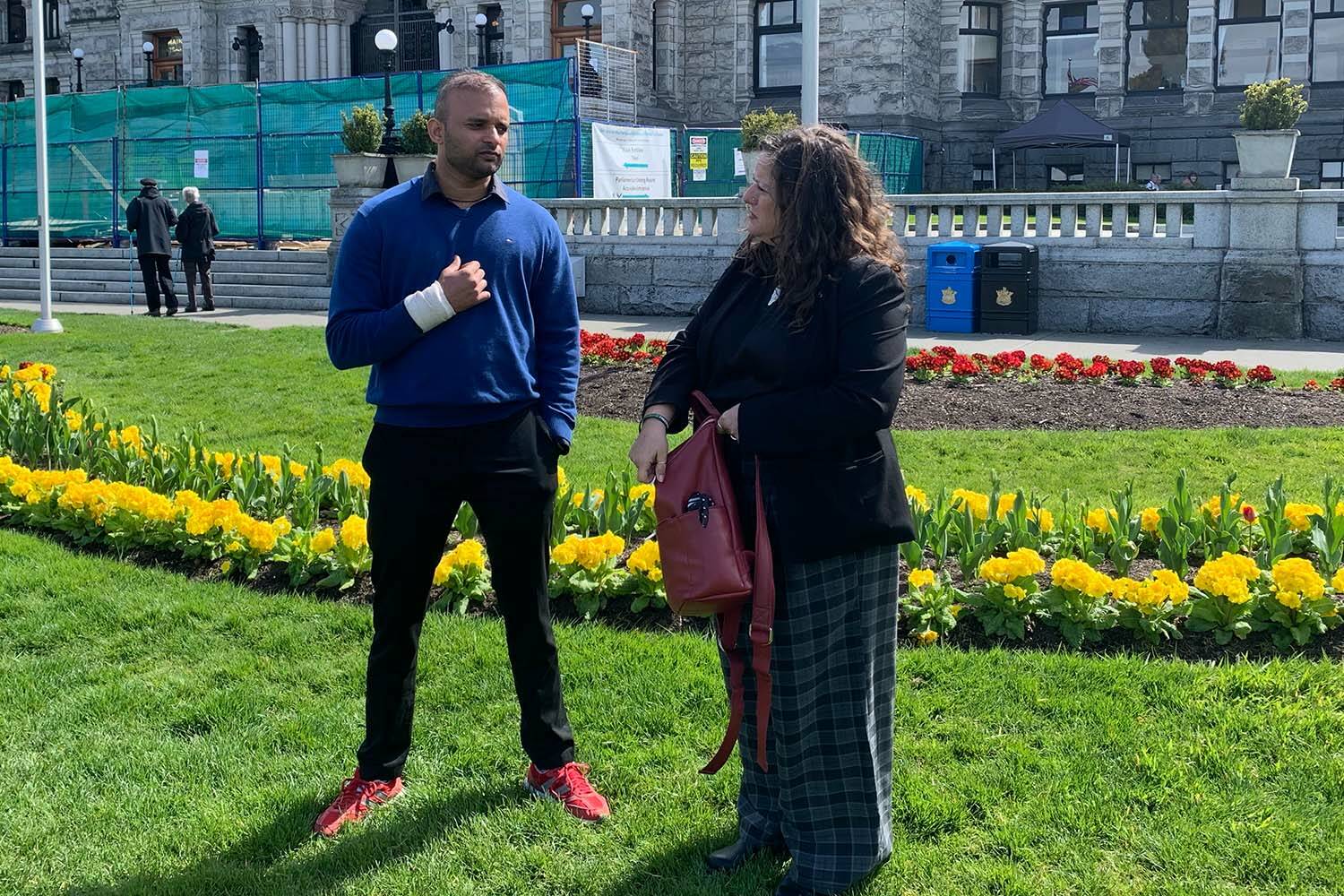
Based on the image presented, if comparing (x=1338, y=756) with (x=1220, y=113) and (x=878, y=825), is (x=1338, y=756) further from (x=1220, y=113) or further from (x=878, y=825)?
(x=1220, y=113)

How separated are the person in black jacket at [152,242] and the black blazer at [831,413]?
1820cm

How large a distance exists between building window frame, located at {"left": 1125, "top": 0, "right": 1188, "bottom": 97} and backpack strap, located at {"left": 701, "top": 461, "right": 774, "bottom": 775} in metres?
33.1

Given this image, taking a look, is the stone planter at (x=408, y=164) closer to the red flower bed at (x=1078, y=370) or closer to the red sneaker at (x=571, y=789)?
the red flower bed at (x=1078, y=370)

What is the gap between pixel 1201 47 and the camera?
33.1m

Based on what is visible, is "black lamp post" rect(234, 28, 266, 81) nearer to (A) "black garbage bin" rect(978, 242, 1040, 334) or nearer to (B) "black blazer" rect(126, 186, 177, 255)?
(B) "black blazer" rect(126, 186, 177, 255)

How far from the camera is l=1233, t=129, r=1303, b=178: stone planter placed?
16.5m

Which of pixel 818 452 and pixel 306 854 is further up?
pixel 818 452

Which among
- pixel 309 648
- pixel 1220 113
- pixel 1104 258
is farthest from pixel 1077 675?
pixel 1220 113

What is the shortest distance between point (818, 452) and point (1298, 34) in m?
33.1

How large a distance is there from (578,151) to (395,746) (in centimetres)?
2048

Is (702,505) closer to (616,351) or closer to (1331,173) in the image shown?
(616,351)

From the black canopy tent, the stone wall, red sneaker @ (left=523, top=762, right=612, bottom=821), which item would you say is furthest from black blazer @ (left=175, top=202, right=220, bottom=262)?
red sneaker @ (left=523, top=762, right=612, bottom=821)

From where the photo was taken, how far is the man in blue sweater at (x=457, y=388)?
395cm

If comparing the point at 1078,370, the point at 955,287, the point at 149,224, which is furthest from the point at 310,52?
the point at 1078,370
